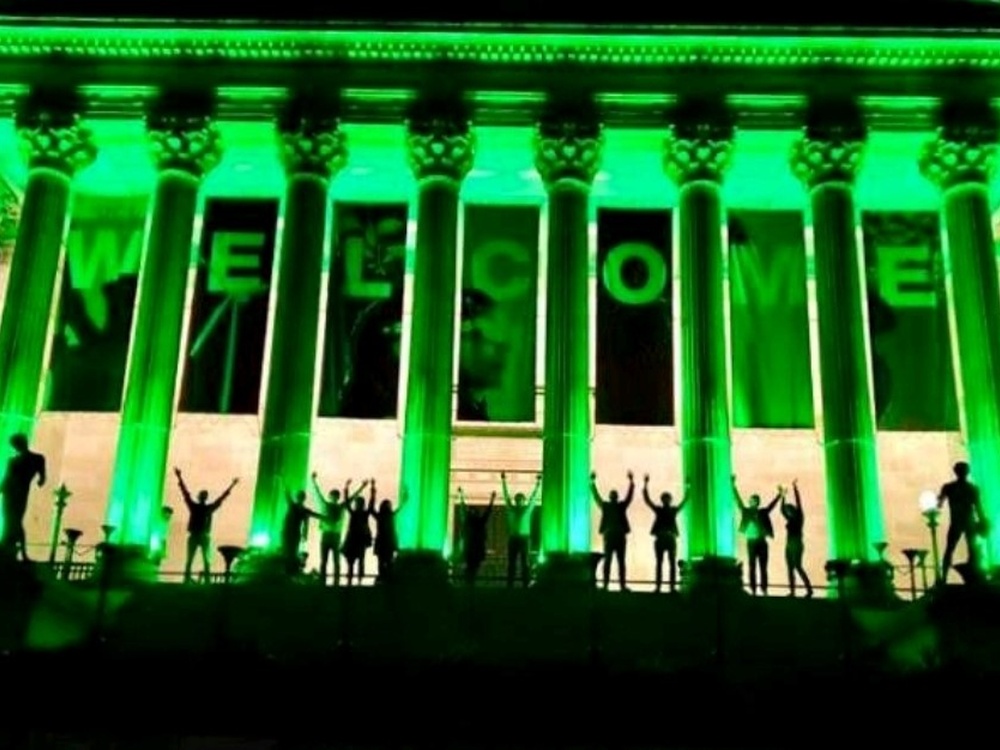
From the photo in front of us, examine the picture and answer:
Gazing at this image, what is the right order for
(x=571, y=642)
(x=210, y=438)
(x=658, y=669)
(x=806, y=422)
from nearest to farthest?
(x=658, y=669) → (x=571, y=642) → (x=806, y=422) → (x=210, y=438)

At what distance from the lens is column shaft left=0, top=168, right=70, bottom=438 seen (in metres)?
29.2

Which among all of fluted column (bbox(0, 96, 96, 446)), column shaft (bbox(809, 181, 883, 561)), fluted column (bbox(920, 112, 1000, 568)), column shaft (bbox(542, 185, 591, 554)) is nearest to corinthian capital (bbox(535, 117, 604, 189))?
column shaft (bbox(542, 185, 591, 554))

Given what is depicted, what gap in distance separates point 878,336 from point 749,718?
11741 millimetres

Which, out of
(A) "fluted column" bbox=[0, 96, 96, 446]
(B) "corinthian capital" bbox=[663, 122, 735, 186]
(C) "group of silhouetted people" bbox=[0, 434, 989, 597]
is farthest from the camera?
(B) "corinthian capital" bbox=[663, 122, 735, 186]

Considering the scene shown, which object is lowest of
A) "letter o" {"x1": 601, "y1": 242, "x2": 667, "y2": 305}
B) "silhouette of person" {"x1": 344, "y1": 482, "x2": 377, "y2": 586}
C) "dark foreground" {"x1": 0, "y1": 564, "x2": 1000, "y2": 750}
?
"dark foreground" {"x1": 0, "y1": 564, "x2": 1000, "y2": 750}

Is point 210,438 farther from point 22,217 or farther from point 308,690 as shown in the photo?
point 308,690

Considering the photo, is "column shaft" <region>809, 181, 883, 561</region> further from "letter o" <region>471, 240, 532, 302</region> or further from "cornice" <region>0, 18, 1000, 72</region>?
"letter o" <region>471, 240, 532, 302</region>

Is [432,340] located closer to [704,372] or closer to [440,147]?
[440,147]

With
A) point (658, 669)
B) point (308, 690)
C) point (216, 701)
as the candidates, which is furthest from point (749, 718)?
point (216, 701)

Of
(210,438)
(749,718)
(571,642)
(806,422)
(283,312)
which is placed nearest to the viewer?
(749,718)

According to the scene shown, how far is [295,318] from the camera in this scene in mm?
30094

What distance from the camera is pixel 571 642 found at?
2461 centimetres

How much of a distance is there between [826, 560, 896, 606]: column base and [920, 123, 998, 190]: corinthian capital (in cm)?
884

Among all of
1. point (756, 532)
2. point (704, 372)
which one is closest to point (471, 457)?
point (704, 372)
